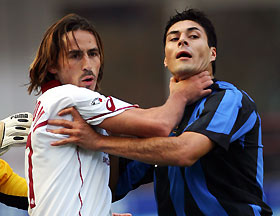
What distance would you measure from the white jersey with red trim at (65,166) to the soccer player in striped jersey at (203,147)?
0.09 m

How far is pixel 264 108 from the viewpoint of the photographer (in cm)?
1252

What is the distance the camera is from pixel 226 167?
129 inches

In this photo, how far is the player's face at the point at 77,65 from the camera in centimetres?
332

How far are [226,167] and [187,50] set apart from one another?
0.82 meters

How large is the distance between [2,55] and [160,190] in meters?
8.12

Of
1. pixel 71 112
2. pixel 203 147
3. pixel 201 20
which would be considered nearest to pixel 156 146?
pixel 203 147

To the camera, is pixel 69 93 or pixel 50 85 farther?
pixel 50 85

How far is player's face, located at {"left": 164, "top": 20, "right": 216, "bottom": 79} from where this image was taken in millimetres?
3494

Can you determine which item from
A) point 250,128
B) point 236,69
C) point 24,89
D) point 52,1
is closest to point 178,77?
point 250,128

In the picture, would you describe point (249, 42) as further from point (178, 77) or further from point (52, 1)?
point (178, 77)

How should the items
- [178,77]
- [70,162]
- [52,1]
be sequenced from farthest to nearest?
[52,1], [178,77], [70,162]

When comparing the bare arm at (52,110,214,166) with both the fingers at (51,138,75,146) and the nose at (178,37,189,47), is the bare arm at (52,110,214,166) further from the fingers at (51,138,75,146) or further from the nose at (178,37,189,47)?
the nose at (178,37,189,47)

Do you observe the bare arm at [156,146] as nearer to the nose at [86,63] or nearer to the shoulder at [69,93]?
the shoulder at [69,93]

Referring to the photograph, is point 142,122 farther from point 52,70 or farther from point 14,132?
point 14,132
